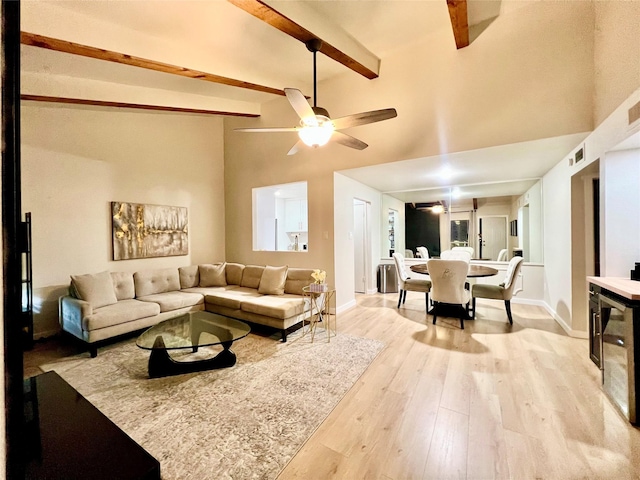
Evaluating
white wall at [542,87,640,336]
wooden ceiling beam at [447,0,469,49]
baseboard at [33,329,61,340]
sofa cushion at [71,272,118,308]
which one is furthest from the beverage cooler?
baseboard at [33,329,61,340]

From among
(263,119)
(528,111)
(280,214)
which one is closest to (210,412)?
(528,111)

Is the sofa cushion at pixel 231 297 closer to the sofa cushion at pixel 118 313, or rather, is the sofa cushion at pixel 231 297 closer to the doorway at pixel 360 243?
Result: the sofa cushion at pixel 118 313

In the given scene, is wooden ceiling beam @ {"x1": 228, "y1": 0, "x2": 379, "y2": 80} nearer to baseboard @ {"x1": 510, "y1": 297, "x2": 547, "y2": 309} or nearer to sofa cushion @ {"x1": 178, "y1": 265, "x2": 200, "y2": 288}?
sofa cushion @ {"x1": 178, "y1": 265, "x2": 200, "y2": 288}

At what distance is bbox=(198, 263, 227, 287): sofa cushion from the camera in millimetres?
4840

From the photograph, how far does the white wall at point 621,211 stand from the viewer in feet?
8.09

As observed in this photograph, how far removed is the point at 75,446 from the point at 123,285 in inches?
139

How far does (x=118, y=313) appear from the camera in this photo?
3.20m

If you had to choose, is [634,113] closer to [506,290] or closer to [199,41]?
[506,290]

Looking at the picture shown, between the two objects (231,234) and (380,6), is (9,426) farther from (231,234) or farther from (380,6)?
(231,234)

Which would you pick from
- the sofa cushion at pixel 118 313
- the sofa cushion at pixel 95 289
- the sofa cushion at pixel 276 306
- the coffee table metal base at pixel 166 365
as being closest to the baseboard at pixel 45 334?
the sofa cushion at pixel 95 289

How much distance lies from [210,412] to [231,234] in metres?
4.14

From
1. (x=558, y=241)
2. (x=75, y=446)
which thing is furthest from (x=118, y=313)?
(x=558, y=241)

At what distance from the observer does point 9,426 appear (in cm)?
45

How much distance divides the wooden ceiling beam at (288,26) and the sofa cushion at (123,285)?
12.2 feet
